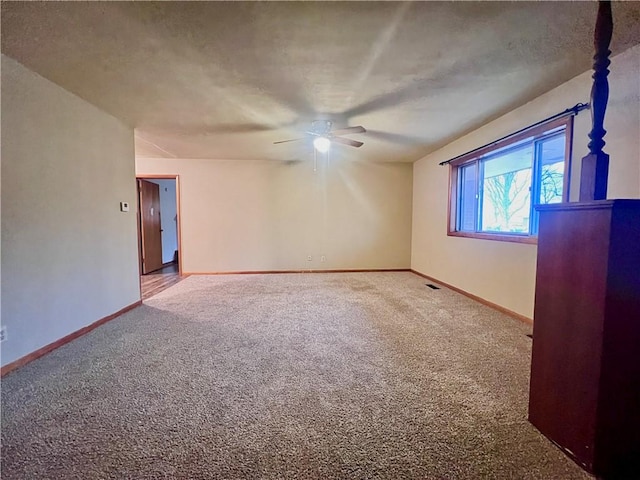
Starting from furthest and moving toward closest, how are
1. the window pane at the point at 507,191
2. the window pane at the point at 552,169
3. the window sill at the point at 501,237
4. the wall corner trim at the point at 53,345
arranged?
A: the window pane at the point at 507,191 → the window sill at the point at 501,237 → the window pane at the point at 552,169 → the wall corner trim at the point at 53,345

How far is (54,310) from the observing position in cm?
235

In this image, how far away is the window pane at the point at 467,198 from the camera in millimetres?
3926

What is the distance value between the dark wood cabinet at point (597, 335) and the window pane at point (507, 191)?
2.07m

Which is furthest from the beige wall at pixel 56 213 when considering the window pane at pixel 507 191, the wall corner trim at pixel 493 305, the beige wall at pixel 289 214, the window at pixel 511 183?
the window pane at pixel 507 191

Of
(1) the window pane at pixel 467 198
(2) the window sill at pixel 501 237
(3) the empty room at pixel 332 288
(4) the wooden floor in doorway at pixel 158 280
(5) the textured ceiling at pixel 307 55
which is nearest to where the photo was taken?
(3) the empty room at pixel 332 288

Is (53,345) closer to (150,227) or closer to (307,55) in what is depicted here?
(307,55)

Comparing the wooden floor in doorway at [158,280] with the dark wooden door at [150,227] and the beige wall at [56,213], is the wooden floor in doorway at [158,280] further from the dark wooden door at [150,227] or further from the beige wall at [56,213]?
the beige wall at [56,213]

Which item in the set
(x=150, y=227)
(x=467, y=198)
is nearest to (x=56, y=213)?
(x=150, y=227)

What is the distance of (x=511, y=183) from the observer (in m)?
3.27

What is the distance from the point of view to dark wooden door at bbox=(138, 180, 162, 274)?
5.67 meters

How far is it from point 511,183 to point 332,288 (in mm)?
2705

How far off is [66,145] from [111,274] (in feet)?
4.44

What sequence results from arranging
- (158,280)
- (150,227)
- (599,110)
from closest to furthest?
(599,110) → (158,280) → (150,227)

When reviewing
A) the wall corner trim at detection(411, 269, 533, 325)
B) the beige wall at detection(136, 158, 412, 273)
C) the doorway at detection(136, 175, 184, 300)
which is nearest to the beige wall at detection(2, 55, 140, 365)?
the doorway at detection(136, 175, 184, 300)
